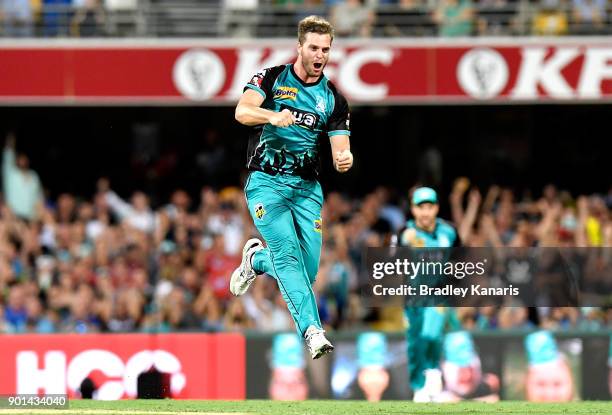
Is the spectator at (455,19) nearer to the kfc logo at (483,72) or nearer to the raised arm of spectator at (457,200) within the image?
the kfc logo at (483,72)

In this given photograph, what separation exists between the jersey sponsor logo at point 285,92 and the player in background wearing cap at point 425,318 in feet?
8.95

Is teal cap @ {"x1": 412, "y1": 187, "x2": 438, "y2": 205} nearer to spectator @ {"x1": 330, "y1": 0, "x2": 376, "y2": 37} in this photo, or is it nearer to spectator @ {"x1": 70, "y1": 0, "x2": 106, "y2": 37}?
spectator @ {"x1": 330, "y1": 0, "x2": 376, "y2": 37}

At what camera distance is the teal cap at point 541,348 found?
14.5 meters

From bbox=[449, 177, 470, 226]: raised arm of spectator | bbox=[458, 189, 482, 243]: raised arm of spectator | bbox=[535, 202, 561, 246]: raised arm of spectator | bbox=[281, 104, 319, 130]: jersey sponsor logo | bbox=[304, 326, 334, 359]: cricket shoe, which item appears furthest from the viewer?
bbox=[449, 177, 470, 226]: raised arm of spectator

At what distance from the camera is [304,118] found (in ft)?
33.2

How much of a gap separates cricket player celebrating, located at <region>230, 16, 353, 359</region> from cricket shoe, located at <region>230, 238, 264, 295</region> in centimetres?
57

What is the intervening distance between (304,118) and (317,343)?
1.60 m

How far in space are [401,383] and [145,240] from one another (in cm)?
541

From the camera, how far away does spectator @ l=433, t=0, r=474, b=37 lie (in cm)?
1961

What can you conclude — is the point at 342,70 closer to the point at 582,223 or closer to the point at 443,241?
the point at 582,223

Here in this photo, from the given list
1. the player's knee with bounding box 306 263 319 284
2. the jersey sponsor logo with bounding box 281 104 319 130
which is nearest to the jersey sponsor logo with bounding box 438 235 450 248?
the player's knee with bounding box 306 263 319 284

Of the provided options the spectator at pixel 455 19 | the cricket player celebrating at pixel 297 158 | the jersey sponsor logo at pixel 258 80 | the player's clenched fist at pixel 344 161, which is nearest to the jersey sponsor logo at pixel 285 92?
the cricket player celebrating at pixel 297 158

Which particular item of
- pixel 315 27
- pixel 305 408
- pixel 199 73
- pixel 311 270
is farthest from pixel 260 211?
pixel 199 73

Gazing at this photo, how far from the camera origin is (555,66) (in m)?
19.4
